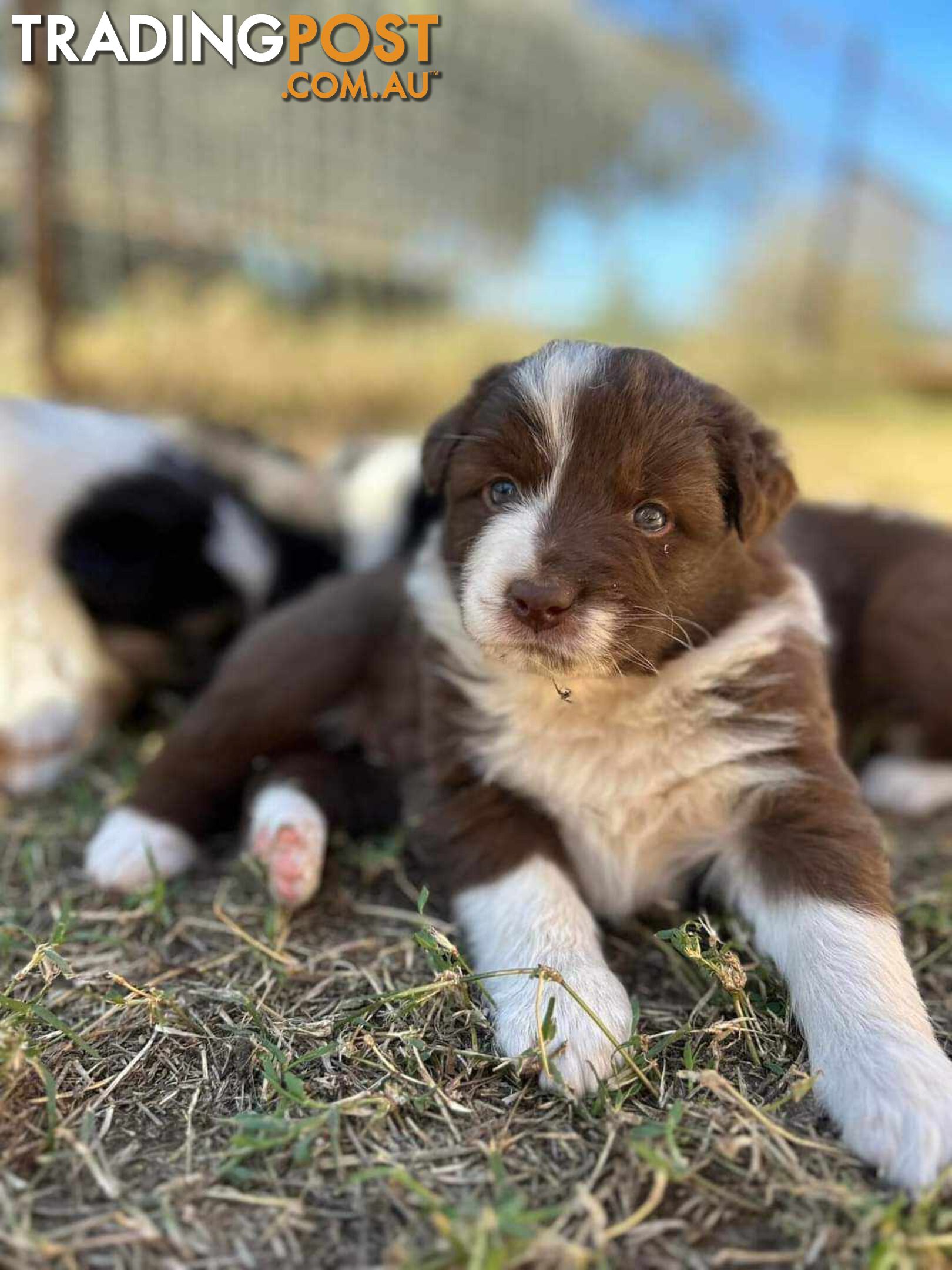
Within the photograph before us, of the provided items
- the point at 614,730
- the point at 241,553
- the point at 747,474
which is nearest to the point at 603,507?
the point at 747,474

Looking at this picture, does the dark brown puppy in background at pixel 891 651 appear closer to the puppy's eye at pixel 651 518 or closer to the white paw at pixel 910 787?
the white paw at pixel 910 787

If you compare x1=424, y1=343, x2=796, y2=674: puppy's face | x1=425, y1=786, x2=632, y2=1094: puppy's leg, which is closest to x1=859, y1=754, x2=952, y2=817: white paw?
x1=424, y1=343, x2=796, y2=674: puppy's face

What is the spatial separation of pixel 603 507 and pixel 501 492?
0.31 metres

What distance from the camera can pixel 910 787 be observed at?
12.7 ft

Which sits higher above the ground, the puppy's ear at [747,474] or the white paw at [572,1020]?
the puppy's ear at [747,474]

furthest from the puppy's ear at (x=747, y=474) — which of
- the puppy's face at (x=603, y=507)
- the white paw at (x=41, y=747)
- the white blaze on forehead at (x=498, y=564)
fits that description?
the white paw at (x=41, y=747)

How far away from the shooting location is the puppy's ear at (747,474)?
2.82 metres

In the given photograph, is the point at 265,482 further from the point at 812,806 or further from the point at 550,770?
the point at 812,806

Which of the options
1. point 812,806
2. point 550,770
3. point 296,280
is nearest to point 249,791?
point 550,770

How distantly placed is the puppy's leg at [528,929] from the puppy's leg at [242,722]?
2.46ft

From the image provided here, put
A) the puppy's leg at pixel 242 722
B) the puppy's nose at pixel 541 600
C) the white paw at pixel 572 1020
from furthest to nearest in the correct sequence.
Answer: the puppy's leg at pixel 242 722, the puppy's nose at pixel 541 600, the white paw at pixel 572 1020

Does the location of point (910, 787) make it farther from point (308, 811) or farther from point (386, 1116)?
point (386, 1116)

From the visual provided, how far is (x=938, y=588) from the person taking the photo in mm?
3773

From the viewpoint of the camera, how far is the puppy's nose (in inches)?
96.0
